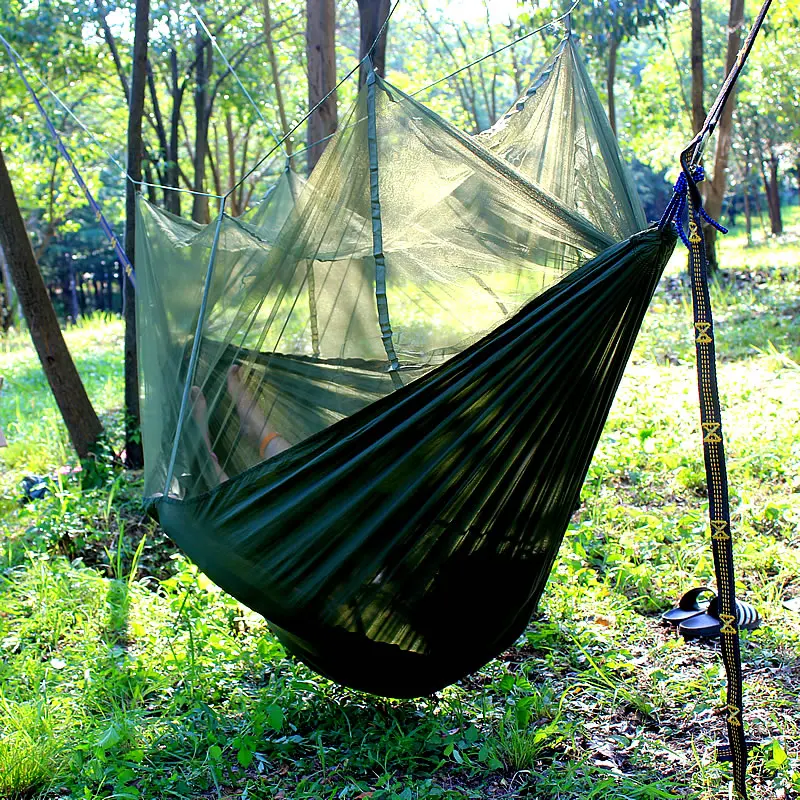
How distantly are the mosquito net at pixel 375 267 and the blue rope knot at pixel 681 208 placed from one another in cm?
25

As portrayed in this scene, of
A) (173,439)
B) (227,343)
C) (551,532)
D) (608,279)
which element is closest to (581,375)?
(608,279)

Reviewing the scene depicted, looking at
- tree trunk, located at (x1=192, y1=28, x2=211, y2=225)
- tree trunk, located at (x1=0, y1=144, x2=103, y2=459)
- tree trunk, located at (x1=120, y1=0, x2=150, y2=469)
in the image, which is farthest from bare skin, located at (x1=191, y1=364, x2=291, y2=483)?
tree trunk, located at (x1=192, y1=28, x2=211, y2=225)

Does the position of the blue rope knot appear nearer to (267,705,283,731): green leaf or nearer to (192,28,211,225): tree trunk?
(267,705,283,731): green leaf

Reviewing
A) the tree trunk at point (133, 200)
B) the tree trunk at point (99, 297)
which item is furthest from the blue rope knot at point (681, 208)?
the tree trunk at point (99, 297)

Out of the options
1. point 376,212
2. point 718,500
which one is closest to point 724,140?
point 376,212

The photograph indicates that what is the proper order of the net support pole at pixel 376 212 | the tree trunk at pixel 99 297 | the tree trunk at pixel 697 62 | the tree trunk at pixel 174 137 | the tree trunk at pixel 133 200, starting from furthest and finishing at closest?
the tree trunk at pixel 99 297 < the tree trunk at pixel 174 137 < the tree trunk at pixel 697 62 < the tree trunk at pixel 133 200 < the net support pole at pixel 376 212

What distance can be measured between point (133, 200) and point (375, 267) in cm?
245

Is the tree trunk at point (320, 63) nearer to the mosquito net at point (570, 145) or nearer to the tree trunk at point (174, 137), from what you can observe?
the mosquito net at point (570, 145)

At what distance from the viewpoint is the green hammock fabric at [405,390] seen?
176 centimetres

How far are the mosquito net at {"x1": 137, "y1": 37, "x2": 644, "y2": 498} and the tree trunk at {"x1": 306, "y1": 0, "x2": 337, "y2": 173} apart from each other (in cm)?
149

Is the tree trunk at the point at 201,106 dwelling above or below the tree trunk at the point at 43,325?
above

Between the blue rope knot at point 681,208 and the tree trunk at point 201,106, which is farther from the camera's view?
the tree trunk at point 201,106

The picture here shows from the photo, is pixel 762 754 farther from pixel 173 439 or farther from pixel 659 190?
pixel 659 190

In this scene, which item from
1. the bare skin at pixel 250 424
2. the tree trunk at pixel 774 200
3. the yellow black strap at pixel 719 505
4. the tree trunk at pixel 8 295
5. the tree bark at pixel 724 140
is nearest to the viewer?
the yellow black strap at pixel 719 505
